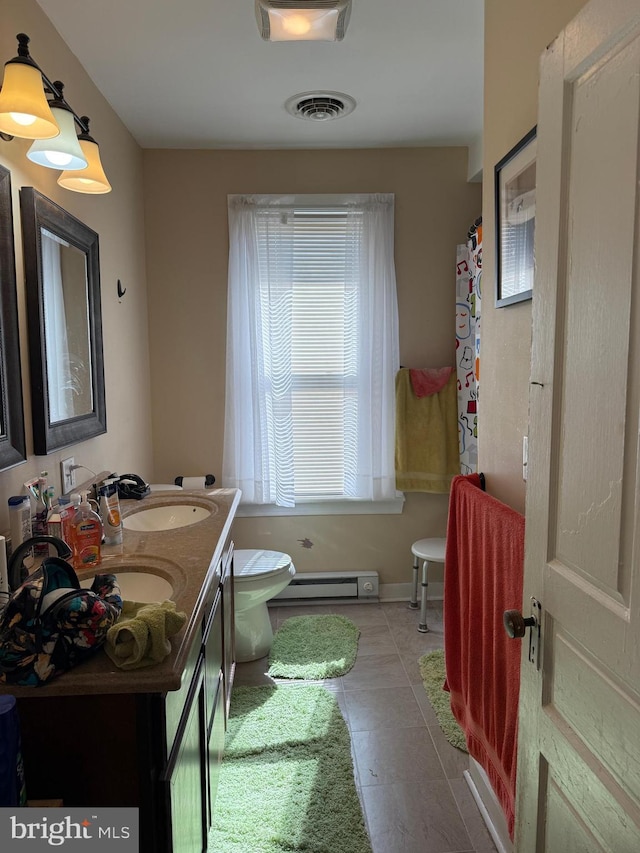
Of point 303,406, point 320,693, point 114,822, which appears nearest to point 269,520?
point 303,406

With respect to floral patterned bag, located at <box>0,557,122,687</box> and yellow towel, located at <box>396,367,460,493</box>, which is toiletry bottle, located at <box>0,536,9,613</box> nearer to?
floral patterned bag, located at <box>0,557,122,687</box>

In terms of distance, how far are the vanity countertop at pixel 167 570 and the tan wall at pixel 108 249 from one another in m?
0.32

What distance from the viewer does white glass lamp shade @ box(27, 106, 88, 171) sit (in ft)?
4.79

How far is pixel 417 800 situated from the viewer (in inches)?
71.1

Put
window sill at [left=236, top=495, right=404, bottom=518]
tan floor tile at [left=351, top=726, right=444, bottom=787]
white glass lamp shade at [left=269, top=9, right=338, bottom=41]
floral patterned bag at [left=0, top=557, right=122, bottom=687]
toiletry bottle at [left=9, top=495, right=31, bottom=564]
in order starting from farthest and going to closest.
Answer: window sill at [left=236, top=495, right=404, bottom=518] → tan floor tile at [left=351, top=726, right=444, bottom=787] → white glass lamp shade at [left=269, top=9, right=338, bottom=41] → toiletry bottle at [left=9, top=495, right=31, bottom=564] → floral patterned bag at [left=0, top=557, right=122, bottom=687]

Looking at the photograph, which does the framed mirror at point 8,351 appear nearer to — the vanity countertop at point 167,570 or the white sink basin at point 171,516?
the vanity countertop at point 167,570

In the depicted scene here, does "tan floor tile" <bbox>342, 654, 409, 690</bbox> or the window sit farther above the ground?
the window

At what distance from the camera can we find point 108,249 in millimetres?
2365

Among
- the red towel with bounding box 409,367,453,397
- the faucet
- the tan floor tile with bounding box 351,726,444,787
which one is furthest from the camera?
the red towel with bounding box 409,367,453,397

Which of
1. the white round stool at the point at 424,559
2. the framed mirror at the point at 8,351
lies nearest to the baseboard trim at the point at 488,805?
the white round stool at the point at 424,559

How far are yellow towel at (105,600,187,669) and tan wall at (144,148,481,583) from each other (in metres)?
2.15

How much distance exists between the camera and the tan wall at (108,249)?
156 centimetres

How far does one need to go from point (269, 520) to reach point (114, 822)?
2.22 m

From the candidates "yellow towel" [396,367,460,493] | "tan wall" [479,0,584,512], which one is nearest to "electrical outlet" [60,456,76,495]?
"tan wall" [479,0,584,512]
